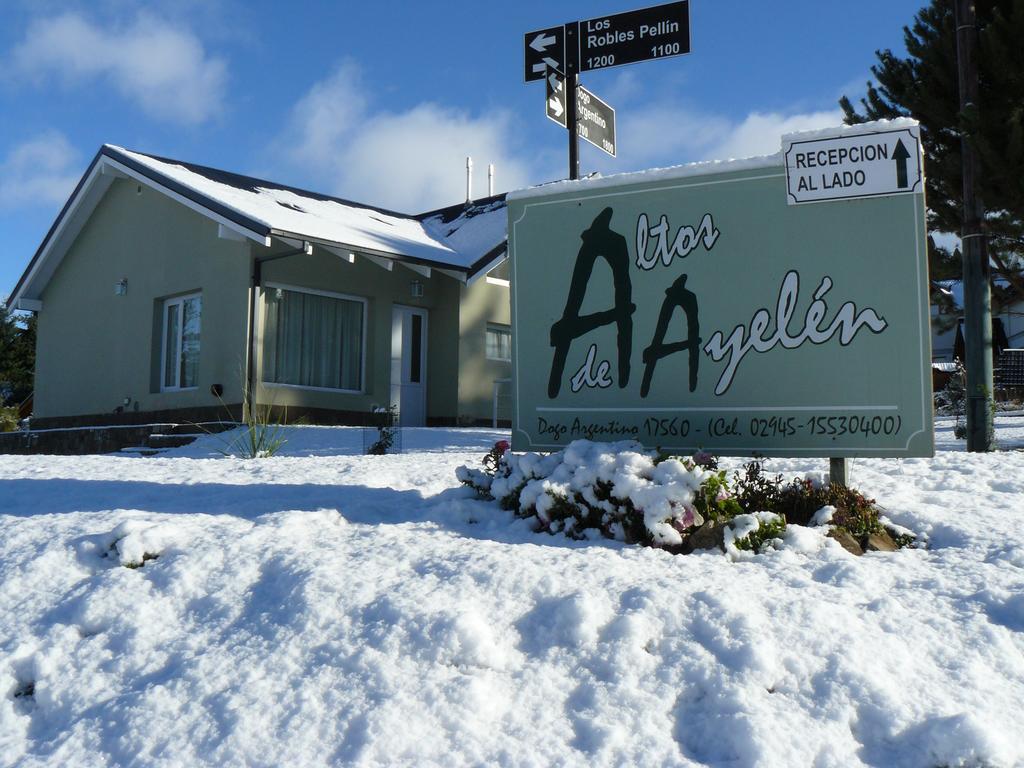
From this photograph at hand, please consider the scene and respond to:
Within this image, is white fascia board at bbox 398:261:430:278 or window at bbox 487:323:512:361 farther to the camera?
window at bbox 487:323:512:361

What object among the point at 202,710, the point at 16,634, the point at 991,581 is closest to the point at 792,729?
the point at 991,581

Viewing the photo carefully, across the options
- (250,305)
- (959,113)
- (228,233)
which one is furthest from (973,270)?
(228,233)

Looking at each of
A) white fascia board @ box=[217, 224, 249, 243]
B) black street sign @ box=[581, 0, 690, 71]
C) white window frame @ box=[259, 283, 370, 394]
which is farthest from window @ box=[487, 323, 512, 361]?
black street sign @ box=[581, 0, 690, 71]

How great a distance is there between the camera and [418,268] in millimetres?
15109

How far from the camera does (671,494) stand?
4.86 meters

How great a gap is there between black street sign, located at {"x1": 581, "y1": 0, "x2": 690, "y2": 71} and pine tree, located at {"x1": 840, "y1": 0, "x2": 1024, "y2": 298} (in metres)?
3.09

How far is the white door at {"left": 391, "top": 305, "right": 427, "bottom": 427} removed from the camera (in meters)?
15.4

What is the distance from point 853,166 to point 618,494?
7.81 feet

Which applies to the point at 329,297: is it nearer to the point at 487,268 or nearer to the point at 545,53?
the point at 487,268

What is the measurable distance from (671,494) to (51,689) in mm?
2947

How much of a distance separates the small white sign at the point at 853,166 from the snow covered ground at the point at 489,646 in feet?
6.14

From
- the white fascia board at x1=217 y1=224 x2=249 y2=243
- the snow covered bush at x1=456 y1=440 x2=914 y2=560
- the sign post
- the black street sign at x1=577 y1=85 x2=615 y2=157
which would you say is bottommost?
the snow covered bush at x1=456 y1=440 x2=914 y2=560

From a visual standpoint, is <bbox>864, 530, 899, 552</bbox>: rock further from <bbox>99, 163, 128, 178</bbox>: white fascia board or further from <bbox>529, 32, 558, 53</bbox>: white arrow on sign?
<bbox>99, 163, 128, 178</bbox>: white fascia board

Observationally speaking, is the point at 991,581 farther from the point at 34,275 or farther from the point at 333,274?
the point at 34,275
